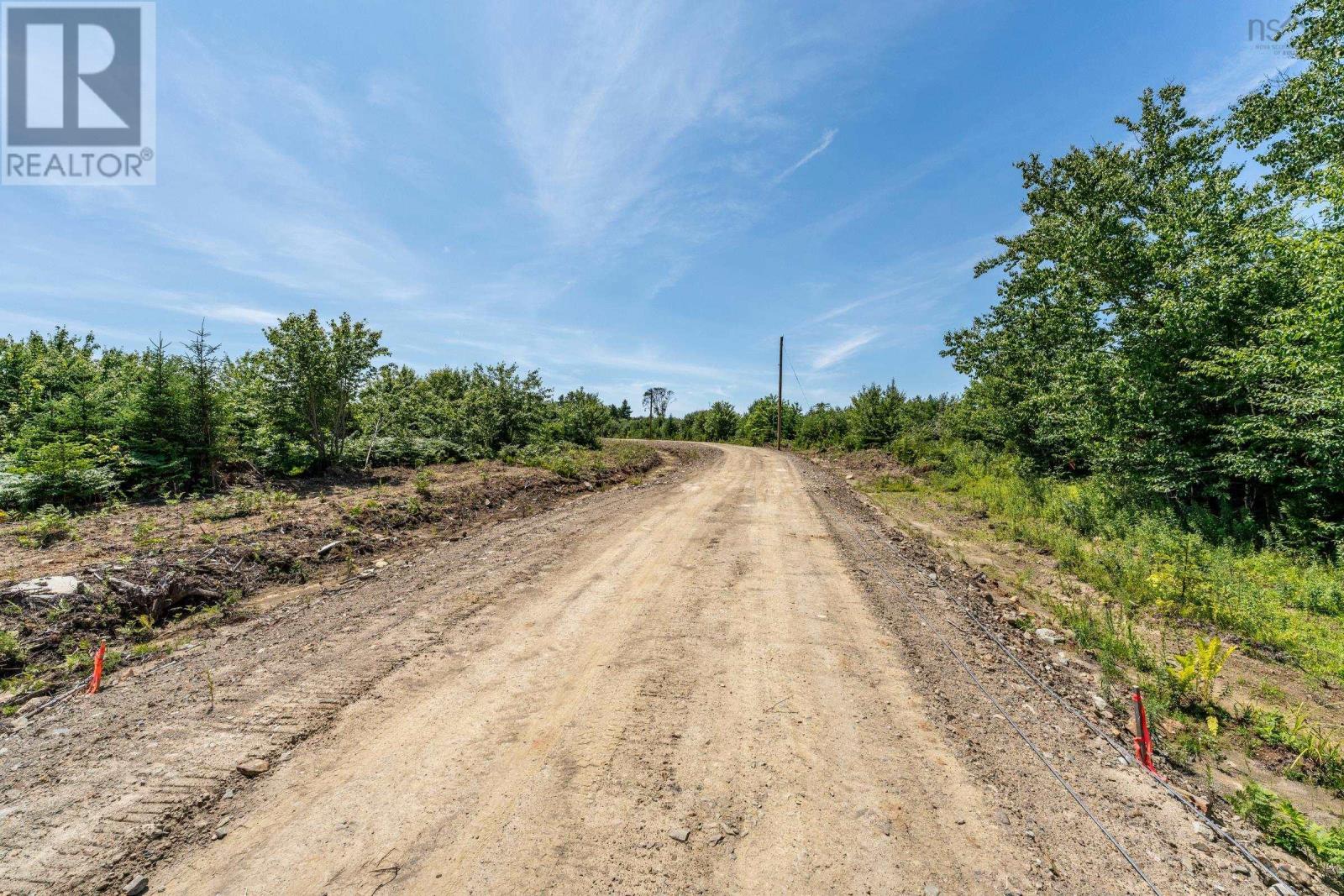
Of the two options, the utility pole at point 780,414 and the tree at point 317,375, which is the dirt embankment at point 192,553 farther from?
the utility pole at point 780,414

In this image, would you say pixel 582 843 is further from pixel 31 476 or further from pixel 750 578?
pixel 31 476

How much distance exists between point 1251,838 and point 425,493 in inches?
465

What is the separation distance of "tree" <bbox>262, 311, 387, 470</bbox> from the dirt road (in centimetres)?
957

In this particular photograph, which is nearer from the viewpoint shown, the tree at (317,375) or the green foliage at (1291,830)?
the green foliage at (1291,830)

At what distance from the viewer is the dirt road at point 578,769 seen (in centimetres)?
217

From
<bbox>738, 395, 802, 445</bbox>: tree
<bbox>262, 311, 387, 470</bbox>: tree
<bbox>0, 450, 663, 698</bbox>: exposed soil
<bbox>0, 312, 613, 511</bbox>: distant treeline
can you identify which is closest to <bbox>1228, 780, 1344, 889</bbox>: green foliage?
<bbox>0, 450, 663, 698</bbox>: exposed soil

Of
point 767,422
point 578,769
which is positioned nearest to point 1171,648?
point 578,769

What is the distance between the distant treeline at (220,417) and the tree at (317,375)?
28mm

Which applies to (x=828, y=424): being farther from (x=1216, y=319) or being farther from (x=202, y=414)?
(x=202, y=414)

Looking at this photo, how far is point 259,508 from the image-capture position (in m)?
8.31

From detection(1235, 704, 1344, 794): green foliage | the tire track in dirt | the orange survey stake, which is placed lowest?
detection(1235, 704, 1344, 794): green foliage

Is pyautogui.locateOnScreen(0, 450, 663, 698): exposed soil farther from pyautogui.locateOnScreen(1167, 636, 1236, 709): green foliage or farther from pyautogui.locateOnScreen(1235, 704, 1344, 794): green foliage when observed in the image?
pyautogui.locateOnScreen(1235, 704, 1344, 794): green foliage

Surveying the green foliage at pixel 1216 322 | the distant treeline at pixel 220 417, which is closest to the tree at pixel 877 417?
the green foliage at pixel 1216 322

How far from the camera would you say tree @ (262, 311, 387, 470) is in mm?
11992
